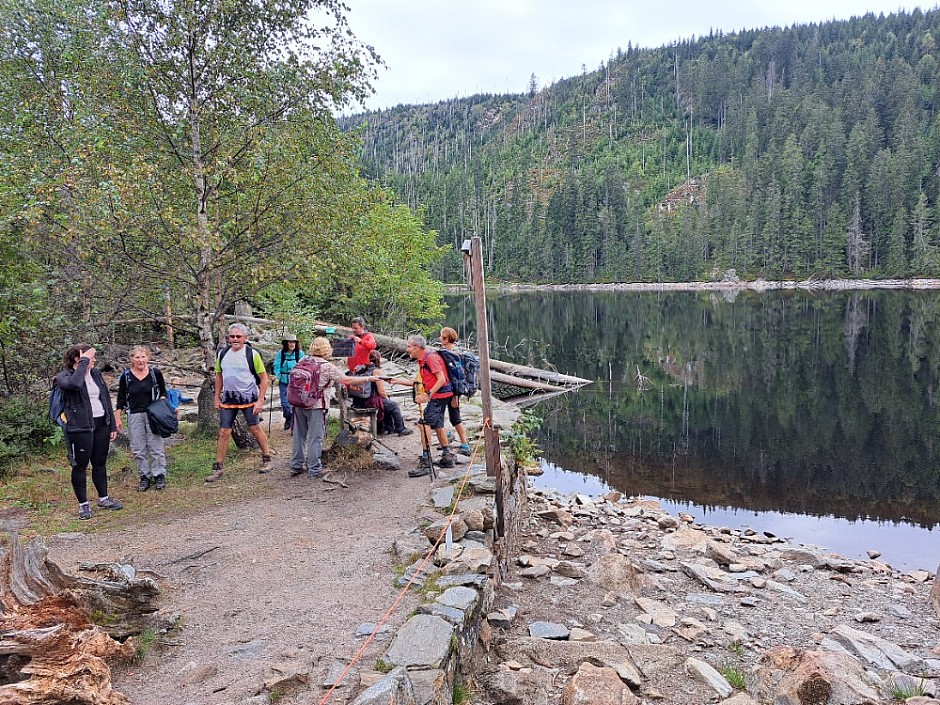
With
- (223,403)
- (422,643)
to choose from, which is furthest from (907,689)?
(223,403)

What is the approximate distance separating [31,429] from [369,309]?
1845cm

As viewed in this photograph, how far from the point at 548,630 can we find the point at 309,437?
171 inches

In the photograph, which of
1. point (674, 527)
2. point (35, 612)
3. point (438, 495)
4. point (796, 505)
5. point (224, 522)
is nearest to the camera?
point (35, 612)

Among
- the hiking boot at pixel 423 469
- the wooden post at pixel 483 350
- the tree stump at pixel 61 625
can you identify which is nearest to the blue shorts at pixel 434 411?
the hiking boot at pixel 423 469

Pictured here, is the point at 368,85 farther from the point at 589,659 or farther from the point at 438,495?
the point at 589,659

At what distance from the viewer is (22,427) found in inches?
387

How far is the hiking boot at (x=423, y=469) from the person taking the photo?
897cm

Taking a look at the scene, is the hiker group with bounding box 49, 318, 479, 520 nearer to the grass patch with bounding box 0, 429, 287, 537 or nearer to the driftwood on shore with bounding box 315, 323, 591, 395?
the grass patch with bounding box 0, 429, 287, 537

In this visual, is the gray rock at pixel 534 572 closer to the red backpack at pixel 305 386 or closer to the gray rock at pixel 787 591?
the gray rock at pixel 787 591

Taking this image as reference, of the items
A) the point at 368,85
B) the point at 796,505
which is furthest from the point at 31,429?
the point at 796,505

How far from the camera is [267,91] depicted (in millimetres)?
10547

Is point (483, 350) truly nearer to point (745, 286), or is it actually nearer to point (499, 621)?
point (499, 621)

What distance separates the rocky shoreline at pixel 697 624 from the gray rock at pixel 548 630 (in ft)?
0.05

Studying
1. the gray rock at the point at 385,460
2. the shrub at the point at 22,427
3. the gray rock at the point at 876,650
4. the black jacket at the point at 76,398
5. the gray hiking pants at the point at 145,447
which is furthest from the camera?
the shrub at the point at 22,427
